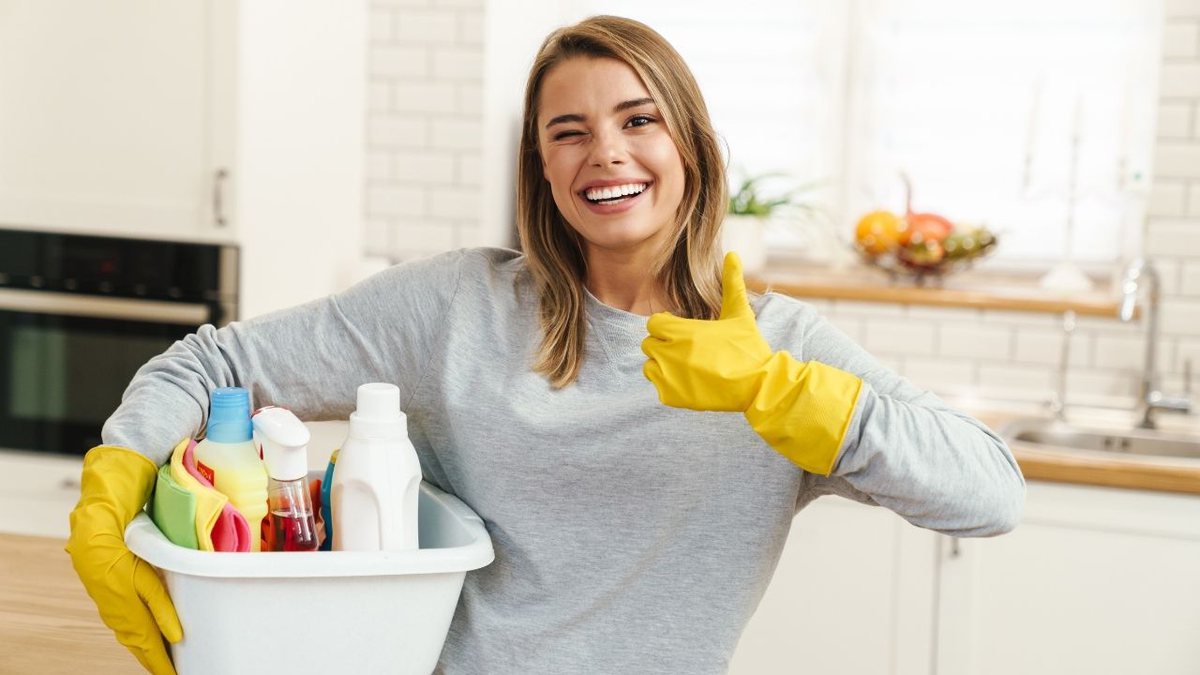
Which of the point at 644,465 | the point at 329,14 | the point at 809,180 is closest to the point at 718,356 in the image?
the point at 644,465

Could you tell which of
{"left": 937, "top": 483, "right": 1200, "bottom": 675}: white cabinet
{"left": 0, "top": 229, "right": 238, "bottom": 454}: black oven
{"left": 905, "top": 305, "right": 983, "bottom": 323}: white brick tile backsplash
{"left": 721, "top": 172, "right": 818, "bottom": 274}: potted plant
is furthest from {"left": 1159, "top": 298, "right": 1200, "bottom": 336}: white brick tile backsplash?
{"left": 0, "top": 229, "right": 238, "bottom": 454}: black oven

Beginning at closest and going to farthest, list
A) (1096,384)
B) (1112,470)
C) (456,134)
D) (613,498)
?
(613,498)
(1112,470)
(1096,384)
(456,134)

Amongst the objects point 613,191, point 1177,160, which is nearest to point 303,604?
point 613,191

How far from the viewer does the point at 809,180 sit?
315cm

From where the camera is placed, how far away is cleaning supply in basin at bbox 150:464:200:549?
3.40ft

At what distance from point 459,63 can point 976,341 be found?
50.7 inches

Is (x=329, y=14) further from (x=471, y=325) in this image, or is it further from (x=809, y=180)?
(x=471, y=325)

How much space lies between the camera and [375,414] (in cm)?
108

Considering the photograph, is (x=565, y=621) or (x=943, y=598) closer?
(x=565, y=621)

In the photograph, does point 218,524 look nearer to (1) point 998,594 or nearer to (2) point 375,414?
(2) point 375,414

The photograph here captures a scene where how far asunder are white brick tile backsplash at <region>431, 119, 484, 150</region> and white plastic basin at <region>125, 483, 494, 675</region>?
6.09 ft

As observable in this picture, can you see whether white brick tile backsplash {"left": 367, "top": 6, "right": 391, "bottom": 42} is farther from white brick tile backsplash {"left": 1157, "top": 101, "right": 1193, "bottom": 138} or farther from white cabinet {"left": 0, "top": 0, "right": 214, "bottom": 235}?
white brick tile backsplash {"left": 1157, "top": 101, "right": 1193, "bottom": 138}

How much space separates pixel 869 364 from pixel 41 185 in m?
1.96

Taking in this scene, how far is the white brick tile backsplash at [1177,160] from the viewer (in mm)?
2639
